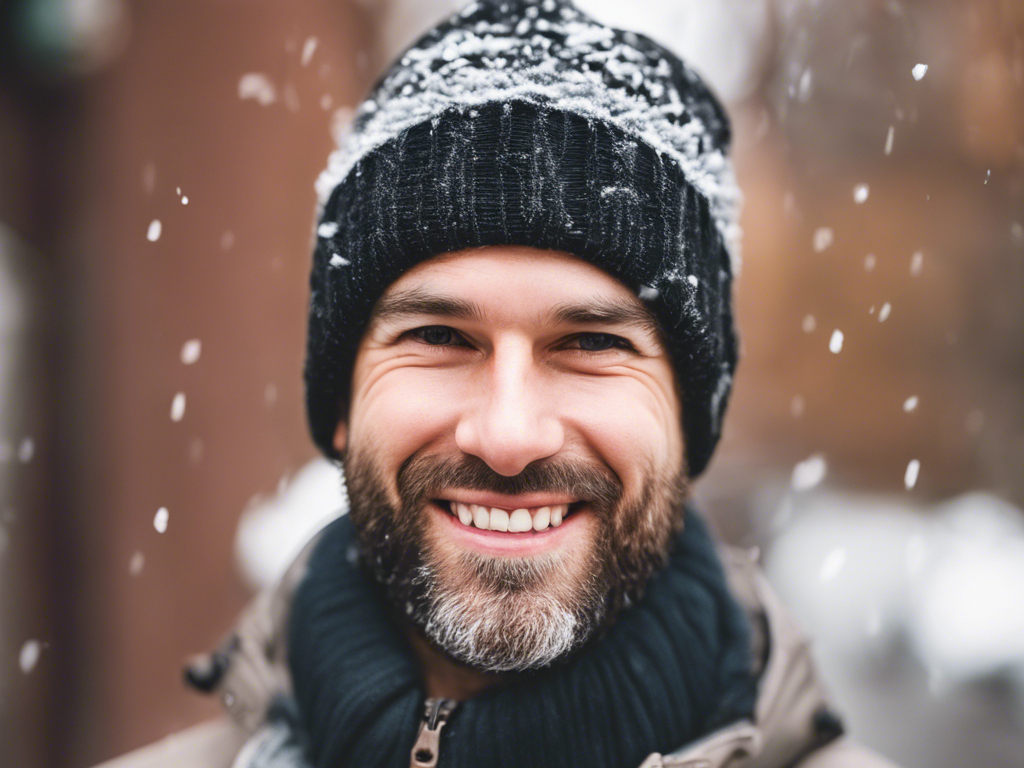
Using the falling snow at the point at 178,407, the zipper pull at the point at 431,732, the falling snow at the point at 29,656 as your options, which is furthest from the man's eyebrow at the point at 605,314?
the falling snow at the point at 29,656

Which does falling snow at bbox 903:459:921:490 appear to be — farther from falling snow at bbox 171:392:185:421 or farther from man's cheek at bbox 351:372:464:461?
man's cheek at bbox 351:372:464:461

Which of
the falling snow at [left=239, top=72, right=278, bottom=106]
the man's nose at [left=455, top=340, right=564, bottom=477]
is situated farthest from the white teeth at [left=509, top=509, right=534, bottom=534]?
the falling snow at [left=239, top=72, right=278, bottom=106]

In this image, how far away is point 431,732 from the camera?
1688 millimetres

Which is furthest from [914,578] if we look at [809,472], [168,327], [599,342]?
[168,327]

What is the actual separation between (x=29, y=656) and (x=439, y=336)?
4076 millimetres

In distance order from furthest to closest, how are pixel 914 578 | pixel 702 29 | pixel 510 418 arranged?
pixel 702 29
pixel 914 578
pixel 510 418

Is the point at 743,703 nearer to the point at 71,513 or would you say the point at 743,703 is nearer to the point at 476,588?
the point at 476,588

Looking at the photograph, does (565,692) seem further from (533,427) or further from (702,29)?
(702,29)

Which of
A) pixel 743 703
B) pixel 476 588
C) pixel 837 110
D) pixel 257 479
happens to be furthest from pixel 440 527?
pixel 837 110

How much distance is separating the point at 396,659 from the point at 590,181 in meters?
1.25

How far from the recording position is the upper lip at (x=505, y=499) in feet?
5.44

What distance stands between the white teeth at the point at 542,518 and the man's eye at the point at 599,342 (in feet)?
1.29

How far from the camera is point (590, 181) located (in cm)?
165

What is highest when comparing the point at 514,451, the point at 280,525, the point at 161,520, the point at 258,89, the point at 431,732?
the point at 258,89
